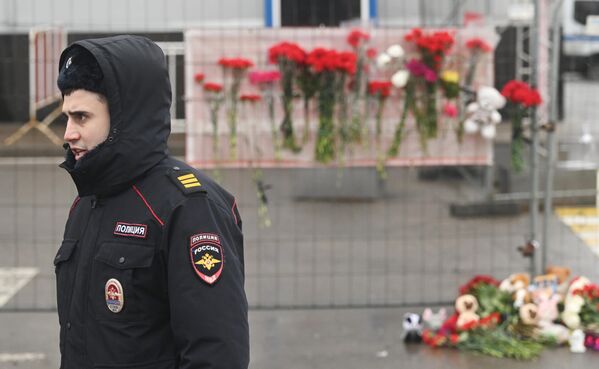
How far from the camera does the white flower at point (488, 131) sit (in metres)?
7.23

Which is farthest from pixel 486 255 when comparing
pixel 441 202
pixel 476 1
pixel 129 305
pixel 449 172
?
pixel 129 305

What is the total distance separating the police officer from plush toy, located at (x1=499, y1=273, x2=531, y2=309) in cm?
412

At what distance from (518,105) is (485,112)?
246 millimetres

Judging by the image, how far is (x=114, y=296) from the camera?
108 inches

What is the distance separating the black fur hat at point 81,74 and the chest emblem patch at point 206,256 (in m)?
→ 0.46

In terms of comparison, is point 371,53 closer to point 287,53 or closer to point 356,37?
point 356,37

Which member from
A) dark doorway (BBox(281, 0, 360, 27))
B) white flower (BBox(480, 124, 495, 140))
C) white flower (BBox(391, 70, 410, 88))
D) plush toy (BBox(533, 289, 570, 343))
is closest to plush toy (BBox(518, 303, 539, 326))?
plush toy (BBox(533, 289, 570, 343))

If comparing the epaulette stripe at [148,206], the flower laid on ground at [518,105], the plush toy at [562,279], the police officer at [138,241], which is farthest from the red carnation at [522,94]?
the epaulette stripe at [148,206]

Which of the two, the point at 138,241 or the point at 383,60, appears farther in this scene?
the point at 383,60

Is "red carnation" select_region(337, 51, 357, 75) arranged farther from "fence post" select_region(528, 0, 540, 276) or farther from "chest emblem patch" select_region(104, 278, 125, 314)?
"chest emblem patch" select_region(104, 278, 125, 314)

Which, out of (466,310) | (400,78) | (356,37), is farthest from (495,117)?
(466,310)

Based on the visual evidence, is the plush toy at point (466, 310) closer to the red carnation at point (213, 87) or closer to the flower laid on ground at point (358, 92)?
the flower laid on ground at point (358, 92)

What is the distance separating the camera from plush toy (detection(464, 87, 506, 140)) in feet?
23.6

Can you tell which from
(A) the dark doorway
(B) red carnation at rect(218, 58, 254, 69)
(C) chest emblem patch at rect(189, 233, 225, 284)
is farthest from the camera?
(A) the dark doorway
